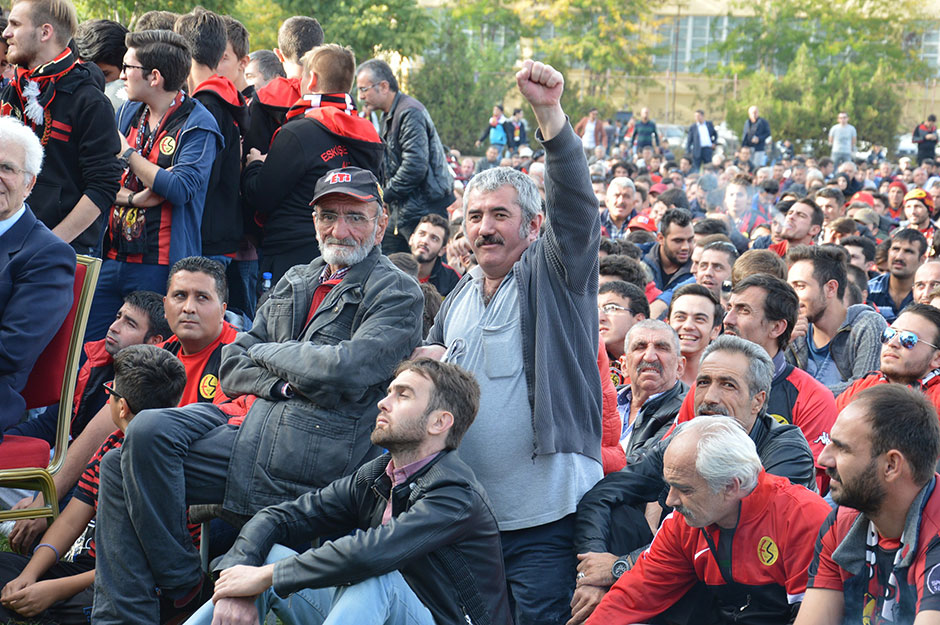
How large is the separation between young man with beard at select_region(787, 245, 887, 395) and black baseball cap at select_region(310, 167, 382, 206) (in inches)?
120

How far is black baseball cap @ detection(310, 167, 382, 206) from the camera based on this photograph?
475 centimetres

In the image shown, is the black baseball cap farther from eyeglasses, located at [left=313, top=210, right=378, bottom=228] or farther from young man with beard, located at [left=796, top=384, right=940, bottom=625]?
young man with beard, located at [left=796, top=384, right=940, bottom=625]

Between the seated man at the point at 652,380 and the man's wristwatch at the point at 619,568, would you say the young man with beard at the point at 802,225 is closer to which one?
the seated man at the point at 652,380

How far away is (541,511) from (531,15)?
42380 mm

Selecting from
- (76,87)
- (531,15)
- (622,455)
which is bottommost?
(531,15)

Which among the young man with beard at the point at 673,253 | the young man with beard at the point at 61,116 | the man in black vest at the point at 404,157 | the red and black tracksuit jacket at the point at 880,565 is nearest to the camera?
the red and black tracksuit jacket at the point at 880,565

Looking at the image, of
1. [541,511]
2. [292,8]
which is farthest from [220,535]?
[292,8]

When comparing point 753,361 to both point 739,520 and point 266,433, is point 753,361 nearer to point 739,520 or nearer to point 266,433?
point 739,520

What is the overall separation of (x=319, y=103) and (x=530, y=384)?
2.81m

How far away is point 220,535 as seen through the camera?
197 inches

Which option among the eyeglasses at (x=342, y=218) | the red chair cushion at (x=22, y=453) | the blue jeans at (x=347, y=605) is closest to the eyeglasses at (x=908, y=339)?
the eyeglasses at (x=342, y=218)

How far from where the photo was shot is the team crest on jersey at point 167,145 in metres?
6.08

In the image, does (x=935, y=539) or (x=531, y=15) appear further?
(x=531, y=15)

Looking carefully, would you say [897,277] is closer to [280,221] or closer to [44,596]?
[280,221]
